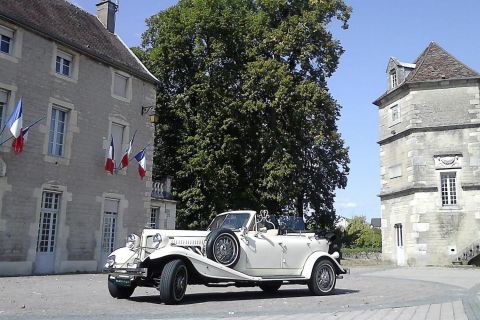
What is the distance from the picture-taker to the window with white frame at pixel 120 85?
20391mm

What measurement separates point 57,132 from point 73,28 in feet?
15.6

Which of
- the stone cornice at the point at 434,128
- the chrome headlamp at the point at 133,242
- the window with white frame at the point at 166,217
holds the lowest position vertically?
the chrome headlamp at the point at 133,242

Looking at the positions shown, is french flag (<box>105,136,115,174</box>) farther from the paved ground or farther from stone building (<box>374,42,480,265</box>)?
stone building (<box>374,42,480,265</box>)

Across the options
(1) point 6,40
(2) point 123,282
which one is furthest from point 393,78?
(2) point 123,282

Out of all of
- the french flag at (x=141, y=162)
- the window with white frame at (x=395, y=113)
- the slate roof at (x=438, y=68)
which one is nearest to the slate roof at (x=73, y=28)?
the french flag at (x=141, y=162)

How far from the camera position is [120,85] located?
2073 centimetres

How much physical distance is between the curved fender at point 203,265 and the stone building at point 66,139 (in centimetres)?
897

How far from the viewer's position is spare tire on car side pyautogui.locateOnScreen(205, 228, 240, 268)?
9547 mm

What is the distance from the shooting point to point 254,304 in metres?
9.13

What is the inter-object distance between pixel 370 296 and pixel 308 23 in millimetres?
20071

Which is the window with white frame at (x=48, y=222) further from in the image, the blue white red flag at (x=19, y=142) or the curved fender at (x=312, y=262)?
the curved fender at (x=312, y=262)

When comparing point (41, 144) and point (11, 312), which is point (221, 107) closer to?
point (41, 144)

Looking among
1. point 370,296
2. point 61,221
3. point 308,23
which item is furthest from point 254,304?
point 308,23

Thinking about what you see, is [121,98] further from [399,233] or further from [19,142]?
[399,233]
